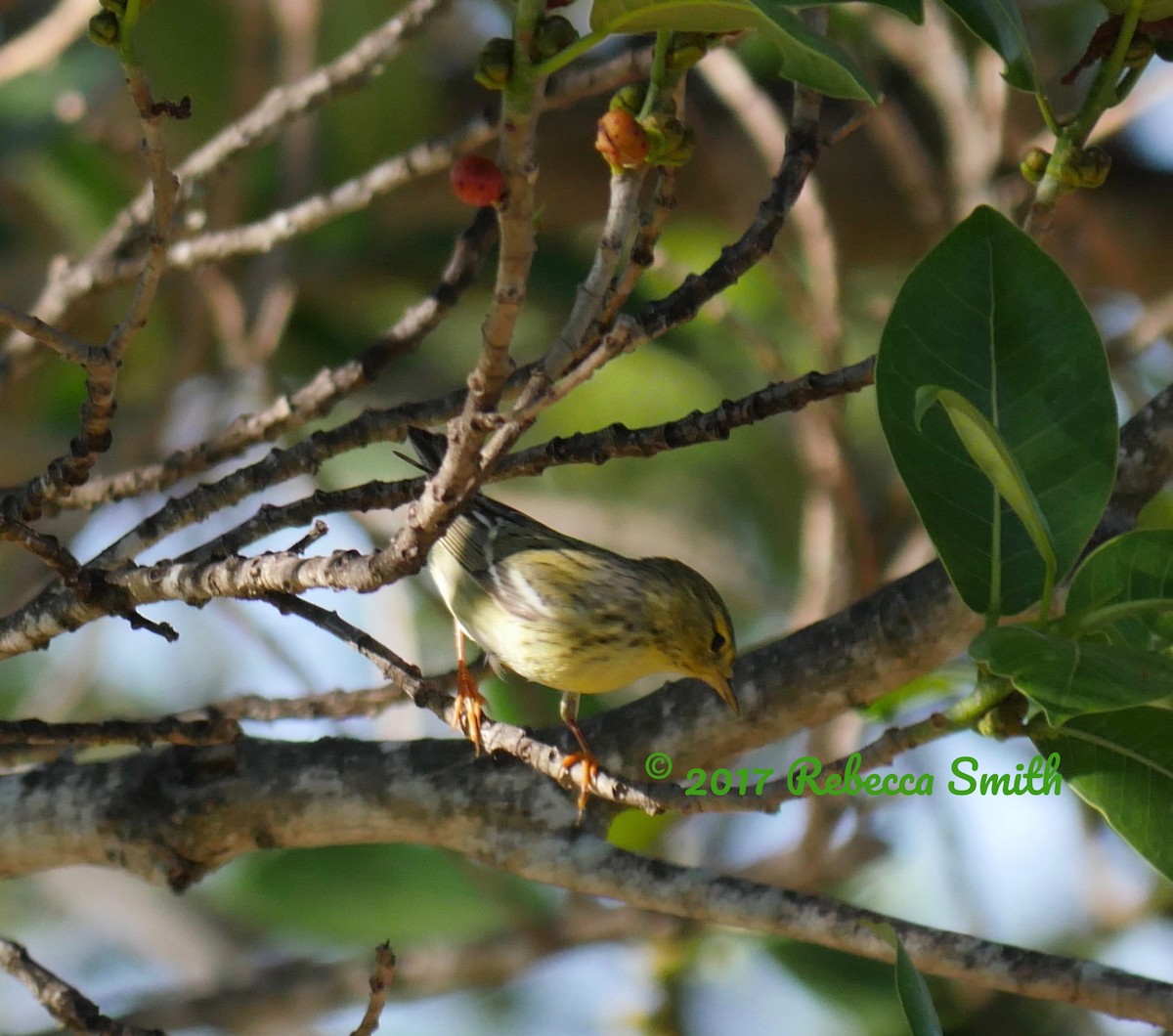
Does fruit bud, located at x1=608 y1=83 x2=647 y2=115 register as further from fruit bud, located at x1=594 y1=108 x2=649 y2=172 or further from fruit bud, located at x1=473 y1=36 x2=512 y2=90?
fruit bud, located at x1=473 y1=36 x2=512 y2=90

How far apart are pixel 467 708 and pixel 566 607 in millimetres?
959

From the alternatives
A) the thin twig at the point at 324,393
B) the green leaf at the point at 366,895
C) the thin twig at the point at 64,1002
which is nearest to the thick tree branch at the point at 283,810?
the thin twig at the point at 64,1002

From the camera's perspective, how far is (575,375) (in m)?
1.22

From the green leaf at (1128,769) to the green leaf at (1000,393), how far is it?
18 centimetres

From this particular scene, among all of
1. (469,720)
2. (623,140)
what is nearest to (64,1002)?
(469,720)

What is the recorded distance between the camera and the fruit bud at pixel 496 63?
3.59ft

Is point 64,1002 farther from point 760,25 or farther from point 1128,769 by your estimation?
point 760,25

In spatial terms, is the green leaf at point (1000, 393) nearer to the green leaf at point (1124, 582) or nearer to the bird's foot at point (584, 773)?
the green leaf at point (1124, 582)

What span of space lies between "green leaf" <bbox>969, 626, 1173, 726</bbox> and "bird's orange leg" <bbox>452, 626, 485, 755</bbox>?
64 centimetres

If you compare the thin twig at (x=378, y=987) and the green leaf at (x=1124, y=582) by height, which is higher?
the green leaf at (x=1124, y=582)

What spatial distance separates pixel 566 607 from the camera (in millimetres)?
3201

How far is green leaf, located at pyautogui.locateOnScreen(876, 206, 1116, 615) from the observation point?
1748mm

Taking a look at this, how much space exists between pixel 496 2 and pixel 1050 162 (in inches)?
139

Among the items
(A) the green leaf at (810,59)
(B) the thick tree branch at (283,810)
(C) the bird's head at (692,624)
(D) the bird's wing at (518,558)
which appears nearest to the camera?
(A) the green leaf at (810,59)
